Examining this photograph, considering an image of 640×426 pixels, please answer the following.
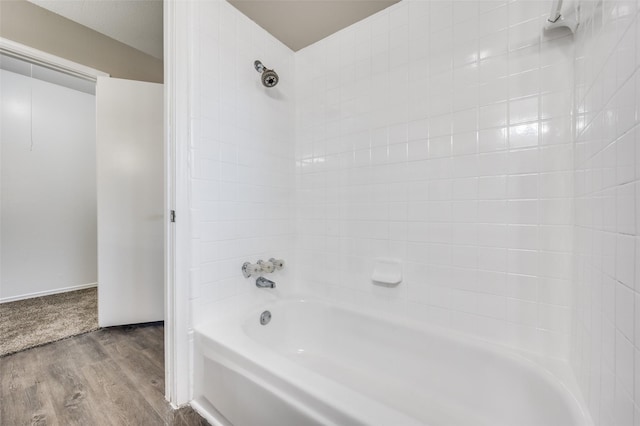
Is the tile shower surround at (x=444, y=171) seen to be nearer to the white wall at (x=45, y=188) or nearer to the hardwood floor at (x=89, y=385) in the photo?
the hardwood floor at (x=89, y=385)

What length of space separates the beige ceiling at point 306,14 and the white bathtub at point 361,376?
1.82 metres

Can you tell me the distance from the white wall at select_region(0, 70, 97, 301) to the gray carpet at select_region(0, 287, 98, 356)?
1.03 feet

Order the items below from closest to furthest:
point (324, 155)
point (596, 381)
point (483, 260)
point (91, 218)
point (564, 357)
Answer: point (596, 381) < point (564, 357) < point (483, 260) < point (324, 155) < point (91, 218)

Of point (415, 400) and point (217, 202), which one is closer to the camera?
point (415, 400)

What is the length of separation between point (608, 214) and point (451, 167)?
70 cm

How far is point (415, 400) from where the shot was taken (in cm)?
126

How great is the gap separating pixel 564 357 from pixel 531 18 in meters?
1.47

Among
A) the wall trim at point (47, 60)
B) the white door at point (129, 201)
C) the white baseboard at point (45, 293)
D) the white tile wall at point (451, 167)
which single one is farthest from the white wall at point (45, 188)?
the white tile wall at point (451, 167)

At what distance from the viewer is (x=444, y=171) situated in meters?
1.35

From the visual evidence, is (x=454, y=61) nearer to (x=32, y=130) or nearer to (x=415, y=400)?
(x=415, y=400)

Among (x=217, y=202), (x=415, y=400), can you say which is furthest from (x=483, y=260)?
(x=217, y=202)

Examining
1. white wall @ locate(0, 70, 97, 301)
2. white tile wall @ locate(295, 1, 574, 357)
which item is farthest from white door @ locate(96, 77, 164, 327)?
white wall @ locate(0, 70, 97, 301)

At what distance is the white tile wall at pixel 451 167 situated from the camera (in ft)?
Result: 3.68

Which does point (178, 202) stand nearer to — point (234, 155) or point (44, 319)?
point (234, 155)
